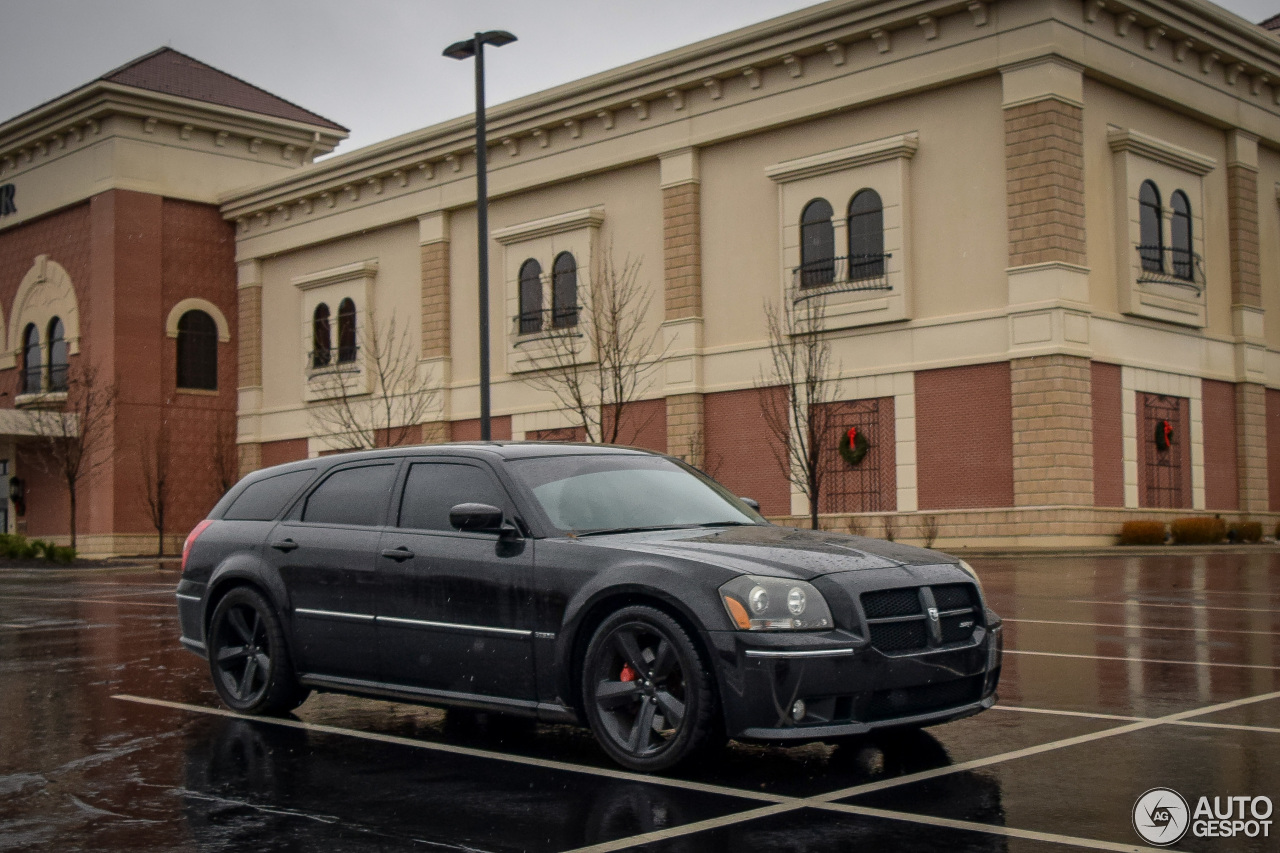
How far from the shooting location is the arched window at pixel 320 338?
43000mm

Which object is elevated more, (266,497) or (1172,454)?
(1172,454)

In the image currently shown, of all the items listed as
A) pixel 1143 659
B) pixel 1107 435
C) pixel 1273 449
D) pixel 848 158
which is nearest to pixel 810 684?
pixel 1143 659

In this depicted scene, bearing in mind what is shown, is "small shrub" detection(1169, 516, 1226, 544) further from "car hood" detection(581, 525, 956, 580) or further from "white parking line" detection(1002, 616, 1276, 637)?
"car hood" detection(581, 525, 956, 580)

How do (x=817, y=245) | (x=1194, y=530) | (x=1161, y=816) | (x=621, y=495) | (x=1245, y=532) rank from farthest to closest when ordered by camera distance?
(x=817, y=245) → (x=1245, y=532) → (x=1194, y=530) → (x=621, y=495) → (x=1161, y=816)

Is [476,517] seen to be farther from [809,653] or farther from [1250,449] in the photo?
[1250,449]

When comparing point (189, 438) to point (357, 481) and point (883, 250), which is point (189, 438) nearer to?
point (883, 250)

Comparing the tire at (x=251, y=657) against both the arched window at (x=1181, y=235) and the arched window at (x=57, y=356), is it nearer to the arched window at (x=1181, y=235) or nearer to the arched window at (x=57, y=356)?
the arched window at (x=1181, y=235)

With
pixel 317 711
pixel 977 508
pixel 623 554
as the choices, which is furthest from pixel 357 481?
pixel 977 508

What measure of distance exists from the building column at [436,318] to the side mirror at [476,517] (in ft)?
103

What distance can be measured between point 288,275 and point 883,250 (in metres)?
22.2

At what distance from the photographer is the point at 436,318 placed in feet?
128

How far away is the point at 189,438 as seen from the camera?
147ft

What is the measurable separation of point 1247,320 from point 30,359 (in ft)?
122

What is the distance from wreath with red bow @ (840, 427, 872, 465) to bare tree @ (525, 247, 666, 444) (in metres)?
5.56
